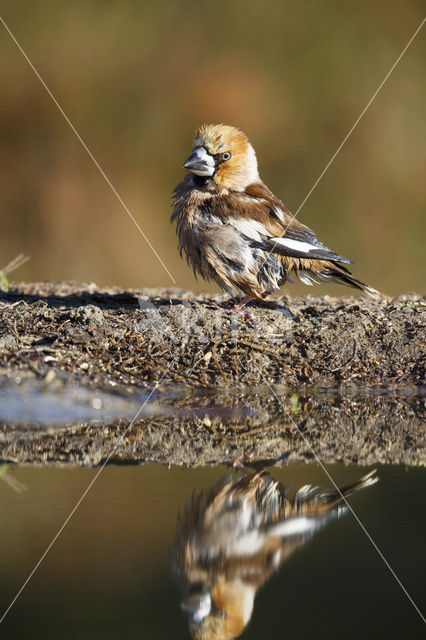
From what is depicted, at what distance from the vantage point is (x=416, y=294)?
6949 millimetres

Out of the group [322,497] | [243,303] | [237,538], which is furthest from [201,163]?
[237,538]

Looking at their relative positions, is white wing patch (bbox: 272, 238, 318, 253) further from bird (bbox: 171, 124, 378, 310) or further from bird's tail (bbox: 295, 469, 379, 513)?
bird's tail (bbox: 295, 469, 379, 513)

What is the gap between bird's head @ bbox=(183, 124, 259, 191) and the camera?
213 inches

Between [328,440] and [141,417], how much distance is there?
0.86m

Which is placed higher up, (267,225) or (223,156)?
(223,156)

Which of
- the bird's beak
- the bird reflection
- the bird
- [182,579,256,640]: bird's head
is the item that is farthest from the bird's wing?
[182,579,256,640]: bird's head

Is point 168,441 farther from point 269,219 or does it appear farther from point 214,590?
point 269,219

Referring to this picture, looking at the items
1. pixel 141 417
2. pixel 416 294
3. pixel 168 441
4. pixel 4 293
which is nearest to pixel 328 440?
pixel 168 441

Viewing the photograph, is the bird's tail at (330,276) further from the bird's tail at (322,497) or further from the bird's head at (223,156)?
the bird's tail at (322,497)

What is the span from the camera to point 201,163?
5355 mm

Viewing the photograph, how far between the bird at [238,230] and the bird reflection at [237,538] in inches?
101

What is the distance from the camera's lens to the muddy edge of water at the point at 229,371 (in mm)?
3061

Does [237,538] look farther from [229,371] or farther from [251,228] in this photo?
[251,228]

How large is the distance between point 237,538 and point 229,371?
2.27 m
